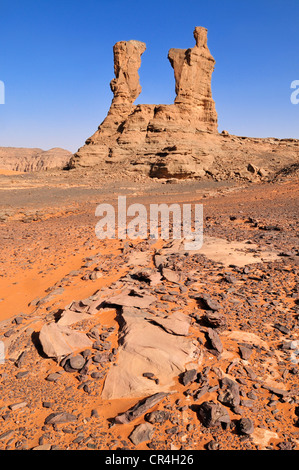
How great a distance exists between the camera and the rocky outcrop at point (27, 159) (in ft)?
254

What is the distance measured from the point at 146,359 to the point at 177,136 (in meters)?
30.8

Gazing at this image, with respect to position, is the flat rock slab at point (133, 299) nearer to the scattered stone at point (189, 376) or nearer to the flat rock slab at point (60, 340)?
the flat rock slab at point (60, 340)

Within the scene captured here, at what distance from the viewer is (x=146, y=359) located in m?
2.96

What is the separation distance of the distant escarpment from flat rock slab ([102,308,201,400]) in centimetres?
2468

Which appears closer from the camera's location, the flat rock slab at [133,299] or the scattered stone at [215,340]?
the scattered stone at [215,340]

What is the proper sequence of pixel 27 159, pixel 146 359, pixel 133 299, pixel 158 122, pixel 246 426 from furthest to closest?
pixel 27 159 < pixel 158 122 < pixel 133 299 < pixel 146 359 < pixel 246 426

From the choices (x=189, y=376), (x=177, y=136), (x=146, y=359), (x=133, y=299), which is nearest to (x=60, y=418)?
(x=146, y=359)

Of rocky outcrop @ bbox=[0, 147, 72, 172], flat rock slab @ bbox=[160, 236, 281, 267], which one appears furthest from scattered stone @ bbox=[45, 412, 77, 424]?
rocky outcrop @ bbox=[0, 147, 72, 172]

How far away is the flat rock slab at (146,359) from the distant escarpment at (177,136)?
972 inches

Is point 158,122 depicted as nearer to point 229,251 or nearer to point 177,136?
point 177,136

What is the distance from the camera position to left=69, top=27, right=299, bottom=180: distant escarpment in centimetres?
2784

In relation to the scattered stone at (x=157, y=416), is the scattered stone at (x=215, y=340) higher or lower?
higher

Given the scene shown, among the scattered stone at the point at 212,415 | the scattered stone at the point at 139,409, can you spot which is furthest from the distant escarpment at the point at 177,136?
the scattered stone at the point at 212,415
